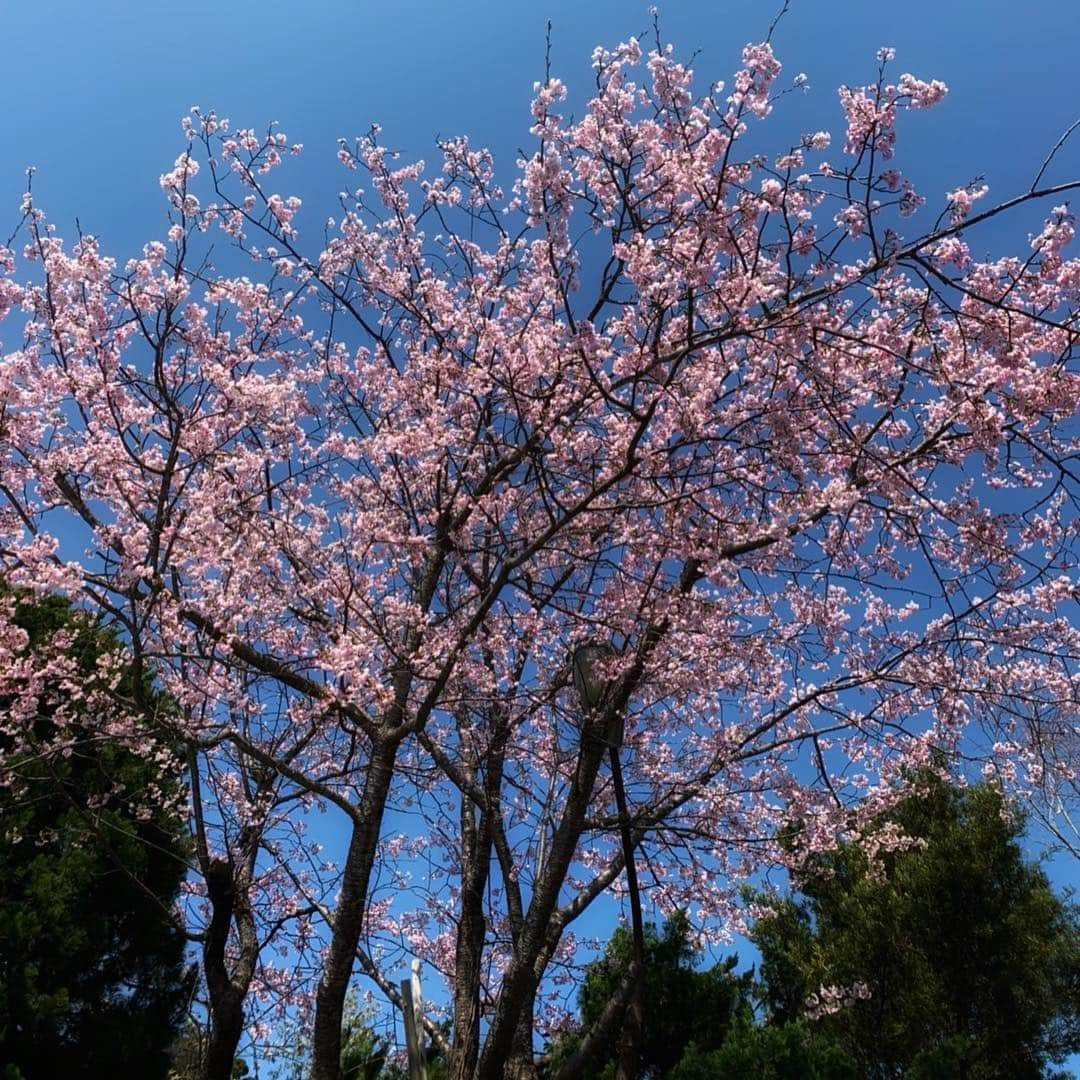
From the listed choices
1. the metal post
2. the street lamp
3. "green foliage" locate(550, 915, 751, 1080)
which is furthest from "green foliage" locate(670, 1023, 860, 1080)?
the street lamp

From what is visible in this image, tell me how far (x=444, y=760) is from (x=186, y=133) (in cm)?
466

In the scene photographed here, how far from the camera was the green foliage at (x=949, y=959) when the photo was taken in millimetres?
11094

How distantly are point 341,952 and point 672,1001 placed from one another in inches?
191

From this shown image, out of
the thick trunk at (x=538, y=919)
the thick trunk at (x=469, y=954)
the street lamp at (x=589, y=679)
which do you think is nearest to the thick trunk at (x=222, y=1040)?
the thick trunk at (x=469, y=954)

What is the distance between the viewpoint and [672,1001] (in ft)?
28.3

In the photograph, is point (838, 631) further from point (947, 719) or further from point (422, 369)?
point (422, 369)

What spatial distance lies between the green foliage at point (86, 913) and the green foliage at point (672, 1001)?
3.95m

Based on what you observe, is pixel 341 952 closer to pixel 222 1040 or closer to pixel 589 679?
pixel 222 1040

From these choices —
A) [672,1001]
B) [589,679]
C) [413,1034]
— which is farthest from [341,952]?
[672,1001]

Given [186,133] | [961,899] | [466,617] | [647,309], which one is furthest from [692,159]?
[961,899]

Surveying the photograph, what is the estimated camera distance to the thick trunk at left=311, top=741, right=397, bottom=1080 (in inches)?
202

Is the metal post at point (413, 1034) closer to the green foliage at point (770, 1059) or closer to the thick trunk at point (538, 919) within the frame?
the thick trunk at point (538, 919)

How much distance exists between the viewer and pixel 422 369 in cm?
609

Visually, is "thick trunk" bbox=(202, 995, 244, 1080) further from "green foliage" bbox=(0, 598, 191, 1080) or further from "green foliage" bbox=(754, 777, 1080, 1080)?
"green foliage" bbox=(754, 777, 1080, 1080)
